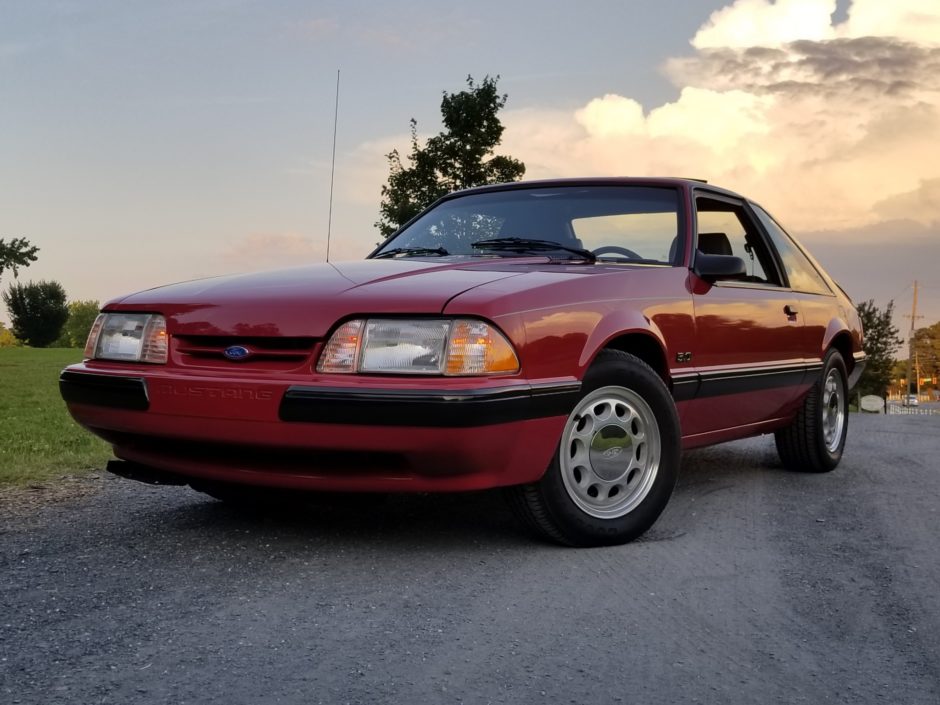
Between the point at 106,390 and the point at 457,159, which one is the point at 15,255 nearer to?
the point at 457,159

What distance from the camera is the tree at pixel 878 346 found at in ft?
256

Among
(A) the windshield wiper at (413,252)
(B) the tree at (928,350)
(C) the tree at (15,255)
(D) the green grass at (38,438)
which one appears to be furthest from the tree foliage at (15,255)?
(B) the tree at (928,350)

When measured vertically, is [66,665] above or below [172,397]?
below

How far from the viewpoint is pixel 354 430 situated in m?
3.37

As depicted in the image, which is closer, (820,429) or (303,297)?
(303,297)

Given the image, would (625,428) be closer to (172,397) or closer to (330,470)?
(330,470)

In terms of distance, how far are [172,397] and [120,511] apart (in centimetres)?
122

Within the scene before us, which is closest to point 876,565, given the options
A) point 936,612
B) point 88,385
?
point 936,612

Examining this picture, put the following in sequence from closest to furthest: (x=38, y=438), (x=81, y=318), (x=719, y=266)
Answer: (x=719, y=266)
(x=38, y=438)
(x=81, y=318)

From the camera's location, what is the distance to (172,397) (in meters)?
3.64

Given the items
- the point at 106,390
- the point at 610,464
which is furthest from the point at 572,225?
the point at 106,390

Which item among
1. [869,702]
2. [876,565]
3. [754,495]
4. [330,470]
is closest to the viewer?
[869,702]

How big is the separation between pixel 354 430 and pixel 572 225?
1.86 metres

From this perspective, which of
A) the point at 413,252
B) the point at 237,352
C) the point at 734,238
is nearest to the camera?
the point at 237,352
